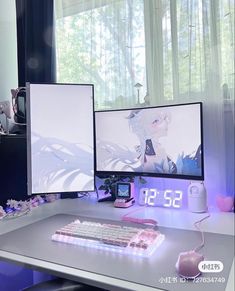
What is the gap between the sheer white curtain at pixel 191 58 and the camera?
1212 mm

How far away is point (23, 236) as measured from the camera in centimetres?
104

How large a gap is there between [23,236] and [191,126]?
82cm

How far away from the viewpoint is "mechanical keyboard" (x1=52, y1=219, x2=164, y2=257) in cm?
86

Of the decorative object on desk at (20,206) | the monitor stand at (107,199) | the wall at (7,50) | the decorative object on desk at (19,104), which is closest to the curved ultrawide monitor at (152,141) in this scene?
the monitor stand at (107,199)

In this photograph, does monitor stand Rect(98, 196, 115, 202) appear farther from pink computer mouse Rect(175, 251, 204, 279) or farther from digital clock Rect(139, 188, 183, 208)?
pink computer mouse Rect(175, 251, 204, 279)

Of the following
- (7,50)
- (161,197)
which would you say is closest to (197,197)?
(161,197)

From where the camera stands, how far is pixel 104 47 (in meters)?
1.73

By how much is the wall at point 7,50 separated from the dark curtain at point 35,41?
4 centimetres

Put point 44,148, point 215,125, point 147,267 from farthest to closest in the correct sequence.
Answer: point 44,148
point 215,125
point 147,267

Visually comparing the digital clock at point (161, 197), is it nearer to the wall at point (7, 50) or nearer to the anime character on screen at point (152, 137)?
the anime character on screen at point (152, 137)

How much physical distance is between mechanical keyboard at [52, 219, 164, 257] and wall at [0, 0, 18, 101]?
4.01ft

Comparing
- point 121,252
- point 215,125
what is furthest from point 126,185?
point 121,252

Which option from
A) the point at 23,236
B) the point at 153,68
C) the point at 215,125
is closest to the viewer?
the point at 23,236

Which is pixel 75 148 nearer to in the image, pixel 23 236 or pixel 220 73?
pixel 23 236
